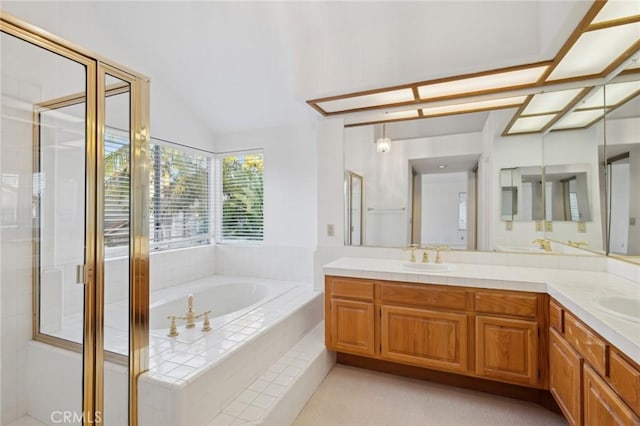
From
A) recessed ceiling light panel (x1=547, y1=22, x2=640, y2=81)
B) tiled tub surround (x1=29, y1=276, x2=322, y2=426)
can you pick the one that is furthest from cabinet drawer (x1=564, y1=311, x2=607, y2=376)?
tiled tub surround (x1=29, y1=276, x2=322, y2=426)

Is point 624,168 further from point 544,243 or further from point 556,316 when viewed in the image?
point 556,316

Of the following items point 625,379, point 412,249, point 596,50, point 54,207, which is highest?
point 596,50

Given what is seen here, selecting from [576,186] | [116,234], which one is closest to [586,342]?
[576,186]

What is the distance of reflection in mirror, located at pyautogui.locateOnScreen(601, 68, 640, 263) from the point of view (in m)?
1.79

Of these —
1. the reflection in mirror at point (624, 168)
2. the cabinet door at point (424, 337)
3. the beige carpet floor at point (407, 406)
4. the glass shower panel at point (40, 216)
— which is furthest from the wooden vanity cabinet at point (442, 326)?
the glass shower panel at point (40, 216)

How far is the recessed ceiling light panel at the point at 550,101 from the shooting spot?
224 centimetres

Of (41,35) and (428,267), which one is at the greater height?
(41,35)

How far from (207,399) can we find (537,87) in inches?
120

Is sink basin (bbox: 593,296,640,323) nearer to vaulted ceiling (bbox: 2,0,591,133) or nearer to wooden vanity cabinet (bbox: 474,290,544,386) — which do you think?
wooden vanity cabinet (bbox: 474,290,544,386)

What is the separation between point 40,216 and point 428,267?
2744 millimetres

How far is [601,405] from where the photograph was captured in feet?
4.19

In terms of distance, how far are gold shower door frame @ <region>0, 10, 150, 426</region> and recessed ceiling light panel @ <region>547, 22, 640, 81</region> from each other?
100.0 inches

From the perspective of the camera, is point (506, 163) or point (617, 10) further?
point (506, 163)

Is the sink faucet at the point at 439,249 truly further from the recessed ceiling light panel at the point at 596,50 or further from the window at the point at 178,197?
the window at the point at 178,197
